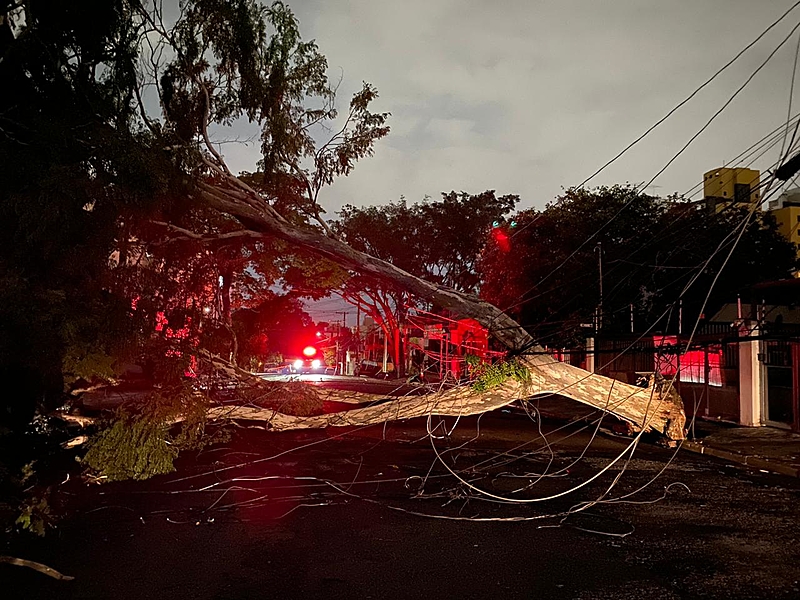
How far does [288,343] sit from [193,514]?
127 feet

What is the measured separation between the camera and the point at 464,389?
10508mm

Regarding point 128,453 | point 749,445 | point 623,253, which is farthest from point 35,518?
point 623,253

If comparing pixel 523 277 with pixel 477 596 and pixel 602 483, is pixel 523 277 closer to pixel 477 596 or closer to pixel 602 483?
pixel 602 483

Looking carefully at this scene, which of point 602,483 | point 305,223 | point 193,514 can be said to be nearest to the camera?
point 193,514

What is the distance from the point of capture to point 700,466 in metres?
10.7

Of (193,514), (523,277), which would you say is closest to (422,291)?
(193,514)

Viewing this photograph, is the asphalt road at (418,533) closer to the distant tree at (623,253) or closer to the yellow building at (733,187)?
the yellow building at (733,187)

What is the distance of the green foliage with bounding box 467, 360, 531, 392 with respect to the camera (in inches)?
A: 415

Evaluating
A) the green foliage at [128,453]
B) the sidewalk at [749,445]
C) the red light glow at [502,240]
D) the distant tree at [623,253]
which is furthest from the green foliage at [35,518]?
the red light glow at [502,240]

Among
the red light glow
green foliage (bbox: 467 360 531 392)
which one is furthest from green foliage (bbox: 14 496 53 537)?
the red light glow

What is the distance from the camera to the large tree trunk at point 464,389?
10.5 metres

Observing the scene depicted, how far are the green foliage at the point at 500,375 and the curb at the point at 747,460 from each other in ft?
13.6

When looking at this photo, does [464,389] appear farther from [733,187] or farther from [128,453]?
[733,187]

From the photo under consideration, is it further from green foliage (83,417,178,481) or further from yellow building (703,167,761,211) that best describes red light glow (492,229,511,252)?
green foliage (83,417,178,481)
